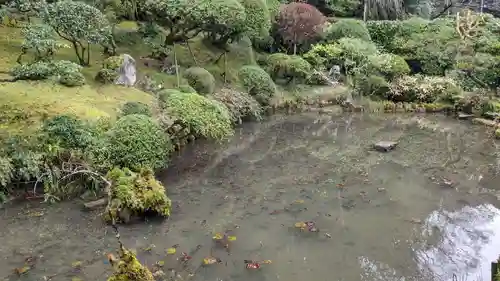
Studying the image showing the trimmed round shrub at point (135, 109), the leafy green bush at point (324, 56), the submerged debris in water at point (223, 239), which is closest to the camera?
the submerged debris in water at point (223, 239)

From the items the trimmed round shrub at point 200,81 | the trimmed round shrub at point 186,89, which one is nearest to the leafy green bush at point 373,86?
the trimmed round shrub at point 200,81

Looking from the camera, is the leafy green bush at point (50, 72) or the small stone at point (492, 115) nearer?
the leafy green bush at point (50, 72)

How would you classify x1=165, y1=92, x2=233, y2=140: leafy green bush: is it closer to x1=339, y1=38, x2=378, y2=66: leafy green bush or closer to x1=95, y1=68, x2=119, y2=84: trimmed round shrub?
x1=95, y1=68, x2=119, y2=84: trimmed round shrub

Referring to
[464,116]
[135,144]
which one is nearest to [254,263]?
[135,144]

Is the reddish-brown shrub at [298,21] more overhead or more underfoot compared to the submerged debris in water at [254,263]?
more overhead

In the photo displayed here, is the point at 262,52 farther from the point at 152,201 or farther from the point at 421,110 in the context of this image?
the point at 152,201

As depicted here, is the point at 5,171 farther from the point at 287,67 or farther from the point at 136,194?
the point at 287,67

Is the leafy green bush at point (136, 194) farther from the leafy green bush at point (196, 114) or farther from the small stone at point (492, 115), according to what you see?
the small stone at point (492, 115)
